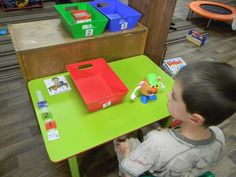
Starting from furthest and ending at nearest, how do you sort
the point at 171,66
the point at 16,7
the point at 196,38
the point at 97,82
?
the point at 16,7, the point at 196,38, the point at 171,66, the point at 97,82

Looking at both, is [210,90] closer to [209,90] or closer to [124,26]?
[209,90]

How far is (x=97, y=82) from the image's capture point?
1219mm

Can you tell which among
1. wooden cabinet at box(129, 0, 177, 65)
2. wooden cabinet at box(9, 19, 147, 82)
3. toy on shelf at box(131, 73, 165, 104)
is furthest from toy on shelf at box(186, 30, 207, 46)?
toy on shelf at box(131, 73, 165, 104)

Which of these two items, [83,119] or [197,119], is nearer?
[197,119]

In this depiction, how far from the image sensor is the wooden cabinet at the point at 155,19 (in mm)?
1333

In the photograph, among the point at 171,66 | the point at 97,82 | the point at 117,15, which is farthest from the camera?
the point at 171,66

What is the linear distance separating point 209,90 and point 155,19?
37.5 inches

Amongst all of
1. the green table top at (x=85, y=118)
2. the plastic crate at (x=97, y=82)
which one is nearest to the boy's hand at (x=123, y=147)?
the green table top at (x=85, y=118)

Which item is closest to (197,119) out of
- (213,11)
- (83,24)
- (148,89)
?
(148,89)

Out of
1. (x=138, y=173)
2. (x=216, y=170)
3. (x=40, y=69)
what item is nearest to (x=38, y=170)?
(x=40, y=69)

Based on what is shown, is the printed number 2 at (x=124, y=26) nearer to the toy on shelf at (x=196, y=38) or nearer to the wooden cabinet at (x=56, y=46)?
the wooden cabinet at (x=56, y=46)

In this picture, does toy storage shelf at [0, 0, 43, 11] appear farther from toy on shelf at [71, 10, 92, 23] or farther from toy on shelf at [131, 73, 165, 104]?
toy on shelf at [131, 73, 165, 104]

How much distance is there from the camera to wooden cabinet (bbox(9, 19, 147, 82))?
3.58 ft

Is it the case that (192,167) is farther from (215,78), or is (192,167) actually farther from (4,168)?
(4,168)
